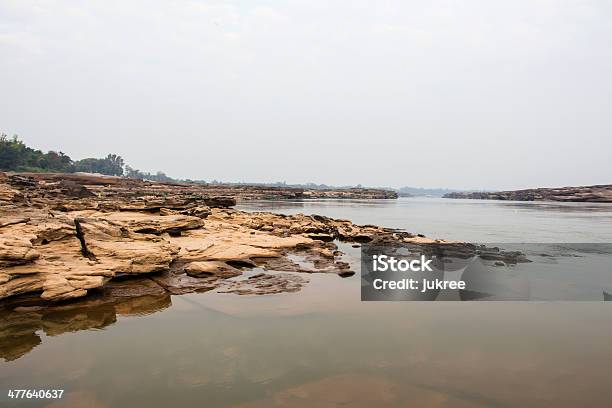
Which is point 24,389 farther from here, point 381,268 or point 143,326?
point 381,268

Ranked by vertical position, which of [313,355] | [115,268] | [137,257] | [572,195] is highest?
[572,195]

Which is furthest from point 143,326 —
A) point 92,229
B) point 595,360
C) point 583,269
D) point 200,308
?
point 583,269

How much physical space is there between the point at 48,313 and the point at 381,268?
537 inches

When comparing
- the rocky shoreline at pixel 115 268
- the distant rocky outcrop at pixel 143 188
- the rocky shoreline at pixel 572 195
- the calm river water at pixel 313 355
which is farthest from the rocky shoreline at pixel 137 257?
the rocky shoreline at pixel 572 195

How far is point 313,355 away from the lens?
7969 millimetres

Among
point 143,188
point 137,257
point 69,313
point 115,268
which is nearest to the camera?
point 69,313

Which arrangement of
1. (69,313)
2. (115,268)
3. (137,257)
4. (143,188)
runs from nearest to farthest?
(69,313) → (115,268) → (137,257) → (143,188)

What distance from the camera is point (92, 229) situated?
14219 millimetres

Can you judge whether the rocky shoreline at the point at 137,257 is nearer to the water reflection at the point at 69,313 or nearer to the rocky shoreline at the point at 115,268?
the rocky shoreline at the point at 115,268

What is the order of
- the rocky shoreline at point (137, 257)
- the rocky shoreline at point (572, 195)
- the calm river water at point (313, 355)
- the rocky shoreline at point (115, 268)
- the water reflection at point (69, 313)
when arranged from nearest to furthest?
the calm river water at point (313, 355)
the water reflection at point (69, 313)
the rocky shoreline at point (115, 268)
the rocky shoreline at point (137, 257)
the rocky shoreline at point (572, 195)

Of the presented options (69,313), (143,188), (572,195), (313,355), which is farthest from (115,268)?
(572,195)

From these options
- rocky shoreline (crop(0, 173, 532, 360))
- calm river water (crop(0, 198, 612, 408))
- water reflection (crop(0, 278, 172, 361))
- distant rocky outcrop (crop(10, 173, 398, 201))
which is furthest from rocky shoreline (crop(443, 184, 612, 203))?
water reflection (crop(0, 278, 172, 361))

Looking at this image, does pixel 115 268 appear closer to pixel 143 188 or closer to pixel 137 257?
pixel 137 257

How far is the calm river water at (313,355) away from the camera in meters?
6.38
